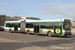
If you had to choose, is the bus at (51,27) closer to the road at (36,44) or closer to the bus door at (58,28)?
the bus door at (58,28)

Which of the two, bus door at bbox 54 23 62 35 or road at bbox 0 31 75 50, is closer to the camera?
road at bbox 0 31 75 50

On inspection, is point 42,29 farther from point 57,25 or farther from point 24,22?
point 24,22

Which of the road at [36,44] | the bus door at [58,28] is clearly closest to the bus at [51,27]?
the bus door at [58,28]

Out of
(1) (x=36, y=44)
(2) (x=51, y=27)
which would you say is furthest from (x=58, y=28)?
(1) (x=36, y=44)

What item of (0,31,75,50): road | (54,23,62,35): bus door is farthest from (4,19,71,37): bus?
(0,31,75,50): road

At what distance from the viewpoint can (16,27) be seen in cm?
2444

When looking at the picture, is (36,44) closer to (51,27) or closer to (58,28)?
(58,28)

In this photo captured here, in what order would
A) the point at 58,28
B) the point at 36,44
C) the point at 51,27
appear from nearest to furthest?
the point at 36,44 → the point at 58,28 → the point at 51,27

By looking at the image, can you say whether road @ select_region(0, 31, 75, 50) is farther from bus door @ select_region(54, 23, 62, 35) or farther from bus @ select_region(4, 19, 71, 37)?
bus @ select_region(4, 19, 71, 37)

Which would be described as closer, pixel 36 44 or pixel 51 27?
pixel 36 44

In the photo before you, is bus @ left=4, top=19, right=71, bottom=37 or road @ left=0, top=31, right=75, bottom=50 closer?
road @ left=0, top=31, right=75, bottom=50

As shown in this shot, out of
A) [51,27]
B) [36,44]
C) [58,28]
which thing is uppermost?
[51,27]

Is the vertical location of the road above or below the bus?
below

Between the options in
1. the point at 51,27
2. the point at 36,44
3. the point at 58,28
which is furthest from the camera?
the point at 51,27
